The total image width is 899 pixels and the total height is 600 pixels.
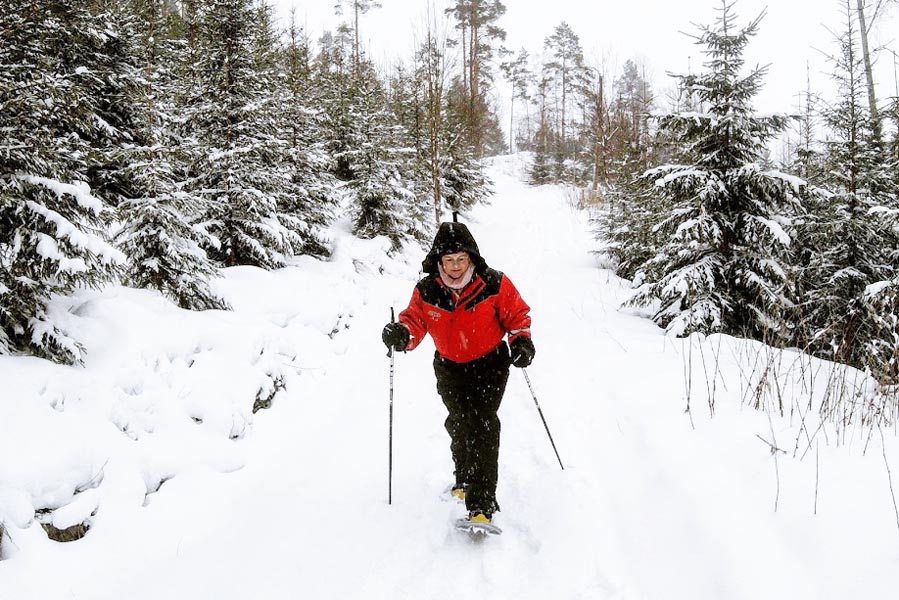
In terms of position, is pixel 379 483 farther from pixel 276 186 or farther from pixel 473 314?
pixel 276 186

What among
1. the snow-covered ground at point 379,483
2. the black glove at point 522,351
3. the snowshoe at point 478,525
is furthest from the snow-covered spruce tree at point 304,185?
→ the snowshoe at point 478,525

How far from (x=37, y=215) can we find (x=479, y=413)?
398 centimetres

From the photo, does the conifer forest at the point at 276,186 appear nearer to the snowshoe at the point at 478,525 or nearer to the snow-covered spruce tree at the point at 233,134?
the snow-covered spruce tree at the point at 233,134

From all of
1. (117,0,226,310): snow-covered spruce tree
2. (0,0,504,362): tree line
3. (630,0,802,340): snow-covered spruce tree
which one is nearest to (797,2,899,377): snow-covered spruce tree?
(630,0,802,340): snow-covered spruce tree

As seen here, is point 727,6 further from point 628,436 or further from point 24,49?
point 24,49

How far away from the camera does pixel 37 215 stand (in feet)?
12.6

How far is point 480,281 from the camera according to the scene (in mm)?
3295

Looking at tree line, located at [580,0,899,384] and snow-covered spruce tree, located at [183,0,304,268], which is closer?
tree line, located at [580,0,899,384]

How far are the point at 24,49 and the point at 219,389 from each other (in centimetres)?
379

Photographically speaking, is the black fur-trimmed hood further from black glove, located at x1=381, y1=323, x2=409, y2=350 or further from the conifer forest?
the conifer forest

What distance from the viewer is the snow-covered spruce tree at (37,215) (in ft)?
12.3

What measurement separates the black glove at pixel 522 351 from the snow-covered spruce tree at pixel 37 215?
3.53 m

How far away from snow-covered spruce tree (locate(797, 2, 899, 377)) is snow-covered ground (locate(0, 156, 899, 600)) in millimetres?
4514

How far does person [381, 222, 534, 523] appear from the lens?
326 cm
